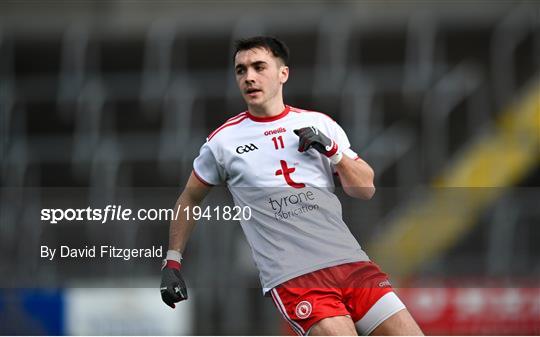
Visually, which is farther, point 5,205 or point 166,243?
point 5,205

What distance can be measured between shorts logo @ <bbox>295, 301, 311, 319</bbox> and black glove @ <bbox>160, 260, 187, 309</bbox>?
42cm

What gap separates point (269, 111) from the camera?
3289 millimetres

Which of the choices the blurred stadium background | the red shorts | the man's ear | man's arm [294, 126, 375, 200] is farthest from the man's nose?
the blurred stadium background

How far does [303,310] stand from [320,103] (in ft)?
13.1

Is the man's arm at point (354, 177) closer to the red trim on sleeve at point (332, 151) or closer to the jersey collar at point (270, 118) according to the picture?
the red trim on sleeve at point (332, 151)

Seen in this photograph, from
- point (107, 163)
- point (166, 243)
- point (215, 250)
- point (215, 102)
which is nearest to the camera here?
point (166, 243)

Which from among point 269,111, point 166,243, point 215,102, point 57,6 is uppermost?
point 57,6

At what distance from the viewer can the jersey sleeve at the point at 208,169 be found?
331 cm

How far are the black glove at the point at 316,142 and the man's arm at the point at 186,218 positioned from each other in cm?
41

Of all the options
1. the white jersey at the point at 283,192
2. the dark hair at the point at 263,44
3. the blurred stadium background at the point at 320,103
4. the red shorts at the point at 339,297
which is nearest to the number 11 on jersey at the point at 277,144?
the white jersey at the point at 283,192

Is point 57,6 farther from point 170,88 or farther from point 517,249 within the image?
point 517,249

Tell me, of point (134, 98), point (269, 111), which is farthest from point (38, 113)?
point (269, 111)

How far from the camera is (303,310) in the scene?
3047mm

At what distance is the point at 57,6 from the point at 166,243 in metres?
4.63
